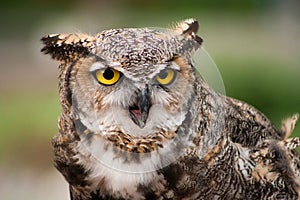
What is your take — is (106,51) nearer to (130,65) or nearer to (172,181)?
(130,65)

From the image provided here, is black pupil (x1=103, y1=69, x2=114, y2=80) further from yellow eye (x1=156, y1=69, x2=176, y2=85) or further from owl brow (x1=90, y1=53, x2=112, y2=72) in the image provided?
yellow eye (x1=156, y1=69, x2=176, y2=85)

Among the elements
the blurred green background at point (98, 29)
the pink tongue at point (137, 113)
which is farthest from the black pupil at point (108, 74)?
the blurred green background at point (98, 29)

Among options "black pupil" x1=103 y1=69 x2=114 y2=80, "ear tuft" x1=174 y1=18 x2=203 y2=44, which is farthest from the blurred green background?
"black pupil" x1=103 y1=69 x2=114 y2=80

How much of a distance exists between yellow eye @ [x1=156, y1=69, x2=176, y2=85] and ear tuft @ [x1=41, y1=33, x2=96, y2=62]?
0.20 meters

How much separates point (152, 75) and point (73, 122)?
0.95ft

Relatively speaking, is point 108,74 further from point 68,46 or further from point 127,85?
point 68,46

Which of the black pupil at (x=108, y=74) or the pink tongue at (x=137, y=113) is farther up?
the black pupil at (x=108, y=74)

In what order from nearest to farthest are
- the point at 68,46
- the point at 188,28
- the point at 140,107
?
1. the point at 140,107
2. the point at 68,46
3. the point at 188,28

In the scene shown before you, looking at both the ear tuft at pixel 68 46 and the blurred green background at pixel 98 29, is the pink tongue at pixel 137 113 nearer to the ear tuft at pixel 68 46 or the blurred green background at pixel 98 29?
the ear tuft at pixel 68 46

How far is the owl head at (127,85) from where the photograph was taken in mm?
1813

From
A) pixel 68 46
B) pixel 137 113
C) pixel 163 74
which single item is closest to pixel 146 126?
pixel 137 113

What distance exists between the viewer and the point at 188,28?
6.79 feet

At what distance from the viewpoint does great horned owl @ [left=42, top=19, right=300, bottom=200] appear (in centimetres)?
184

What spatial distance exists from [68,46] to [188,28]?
355 mm
